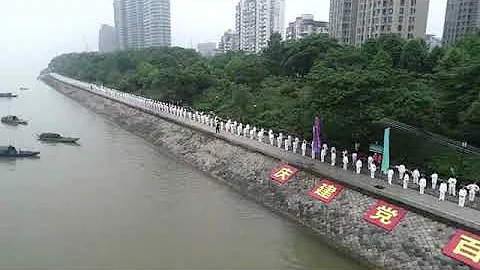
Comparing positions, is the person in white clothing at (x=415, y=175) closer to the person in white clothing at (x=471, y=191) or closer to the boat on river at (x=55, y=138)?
the person in white clothing at (x=471, y=191)

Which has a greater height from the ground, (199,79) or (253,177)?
(199,79)

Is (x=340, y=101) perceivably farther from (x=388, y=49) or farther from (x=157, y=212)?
(x=388, y=49)

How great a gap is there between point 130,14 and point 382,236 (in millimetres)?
124827

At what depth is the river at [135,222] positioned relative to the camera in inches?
512

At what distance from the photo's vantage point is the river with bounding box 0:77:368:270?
512 inches

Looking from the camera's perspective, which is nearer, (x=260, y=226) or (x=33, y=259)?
(x=33, y=259)

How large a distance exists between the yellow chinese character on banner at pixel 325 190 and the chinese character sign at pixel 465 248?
5.12 meters

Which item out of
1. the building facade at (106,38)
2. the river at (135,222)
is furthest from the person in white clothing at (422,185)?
the building facade at (106,38)

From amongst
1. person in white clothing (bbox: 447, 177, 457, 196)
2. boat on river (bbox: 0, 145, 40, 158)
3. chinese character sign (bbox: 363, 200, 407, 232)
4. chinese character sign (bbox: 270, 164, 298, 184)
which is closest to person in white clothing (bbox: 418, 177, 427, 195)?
person in white clothing (bbox: 447, 177, 457, 196)

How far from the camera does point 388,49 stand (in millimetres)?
39031

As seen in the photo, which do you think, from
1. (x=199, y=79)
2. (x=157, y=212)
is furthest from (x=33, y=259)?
(x=199, y=79)

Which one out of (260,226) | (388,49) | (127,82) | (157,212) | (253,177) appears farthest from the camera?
(127,82)

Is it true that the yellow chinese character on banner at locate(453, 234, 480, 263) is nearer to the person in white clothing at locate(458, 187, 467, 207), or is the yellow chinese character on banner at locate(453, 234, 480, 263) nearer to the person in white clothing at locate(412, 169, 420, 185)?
the person in white clothing at locate(458, 187, 467, 207)

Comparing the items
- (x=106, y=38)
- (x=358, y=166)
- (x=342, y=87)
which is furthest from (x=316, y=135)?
(x=106, y=38)
